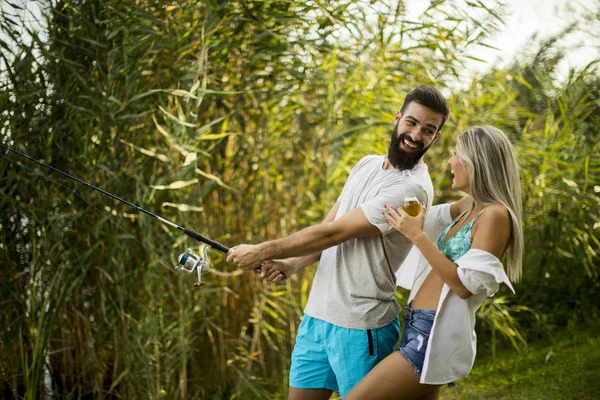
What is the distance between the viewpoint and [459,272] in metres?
1.68

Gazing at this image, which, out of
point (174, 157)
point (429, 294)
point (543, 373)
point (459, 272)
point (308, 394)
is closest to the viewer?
point (459, 272)

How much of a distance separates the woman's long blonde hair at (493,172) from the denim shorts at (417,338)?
0.28m

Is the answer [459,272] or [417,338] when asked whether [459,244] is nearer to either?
[459,272]

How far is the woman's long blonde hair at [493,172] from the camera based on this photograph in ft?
5.73

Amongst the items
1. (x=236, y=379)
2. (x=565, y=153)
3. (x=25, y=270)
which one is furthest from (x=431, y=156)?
(x=25, y=270)

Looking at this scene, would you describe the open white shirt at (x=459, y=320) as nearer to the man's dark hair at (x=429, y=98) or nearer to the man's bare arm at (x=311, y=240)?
the man's bare arm at (x=311, y=240)

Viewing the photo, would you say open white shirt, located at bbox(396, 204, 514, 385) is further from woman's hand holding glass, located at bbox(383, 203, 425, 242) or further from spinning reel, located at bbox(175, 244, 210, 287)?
spinning reel, located at bbox(175, 244, 210, 287)

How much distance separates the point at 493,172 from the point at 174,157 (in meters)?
1.73

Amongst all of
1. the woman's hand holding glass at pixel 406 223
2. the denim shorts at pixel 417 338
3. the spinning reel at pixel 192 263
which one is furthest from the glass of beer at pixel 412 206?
the spinning reel at pixel 192 263

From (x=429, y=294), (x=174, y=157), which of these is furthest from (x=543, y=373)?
(x=429, y=294)

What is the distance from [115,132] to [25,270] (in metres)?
0.82

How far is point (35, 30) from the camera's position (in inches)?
126

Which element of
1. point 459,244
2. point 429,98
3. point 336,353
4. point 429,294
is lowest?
point 336,353

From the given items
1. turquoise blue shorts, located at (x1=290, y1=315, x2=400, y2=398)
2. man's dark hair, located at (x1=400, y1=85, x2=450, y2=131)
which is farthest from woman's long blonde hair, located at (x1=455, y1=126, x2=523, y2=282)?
turquoise blue shorts, located at (x1=290, y1=315, x2=400, y2=398)
